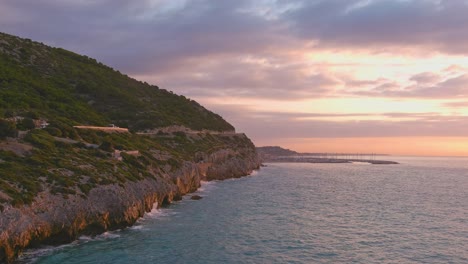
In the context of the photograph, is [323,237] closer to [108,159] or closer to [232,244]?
[232,244]

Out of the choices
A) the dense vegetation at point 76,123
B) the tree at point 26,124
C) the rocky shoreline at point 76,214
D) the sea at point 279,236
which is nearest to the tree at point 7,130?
the dense vegetation at point 76,123

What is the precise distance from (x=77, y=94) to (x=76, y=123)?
47.6m

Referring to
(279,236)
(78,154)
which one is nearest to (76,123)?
(78,154)

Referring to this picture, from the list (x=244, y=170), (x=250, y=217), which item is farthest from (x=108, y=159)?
(x=244, y=170)

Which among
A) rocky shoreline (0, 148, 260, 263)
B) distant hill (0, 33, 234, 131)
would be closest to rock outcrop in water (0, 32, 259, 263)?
rocky shoreline (0, 148, 260, 263)

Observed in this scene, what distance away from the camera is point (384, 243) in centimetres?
3906

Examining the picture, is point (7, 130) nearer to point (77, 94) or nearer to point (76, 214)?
point (76, 214)

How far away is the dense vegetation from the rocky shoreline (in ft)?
3.61

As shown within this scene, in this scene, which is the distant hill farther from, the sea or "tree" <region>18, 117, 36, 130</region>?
the sea

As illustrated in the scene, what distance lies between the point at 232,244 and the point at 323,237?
9.96m

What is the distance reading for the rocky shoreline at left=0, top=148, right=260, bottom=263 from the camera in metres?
30.1

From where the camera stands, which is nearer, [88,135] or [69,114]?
[88,135]

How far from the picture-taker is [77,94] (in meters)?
124

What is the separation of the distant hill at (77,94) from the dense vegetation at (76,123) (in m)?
0.32
